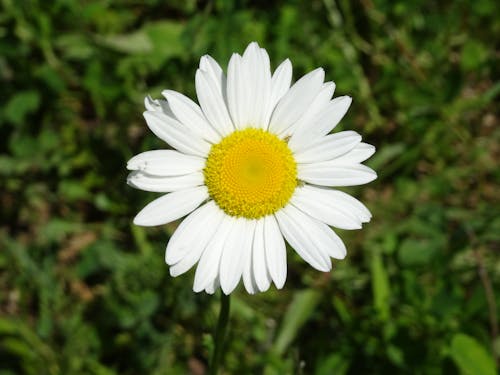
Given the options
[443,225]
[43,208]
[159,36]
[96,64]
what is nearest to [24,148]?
[43,208]

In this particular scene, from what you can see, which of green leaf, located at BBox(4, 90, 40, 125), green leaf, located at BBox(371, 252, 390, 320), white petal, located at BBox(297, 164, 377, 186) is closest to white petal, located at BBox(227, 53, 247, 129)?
white petal, located at BBox(297, 164, 377, 186)

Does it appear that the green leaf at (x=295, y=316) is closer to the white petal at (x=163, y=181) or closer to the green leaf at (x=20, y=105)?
the white petal at (x=163, y=181)

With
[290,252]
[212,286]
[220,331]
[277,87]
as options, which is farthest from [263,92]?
[290,252]

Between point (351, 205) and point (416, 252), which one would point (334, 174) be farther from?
point (416, 252)

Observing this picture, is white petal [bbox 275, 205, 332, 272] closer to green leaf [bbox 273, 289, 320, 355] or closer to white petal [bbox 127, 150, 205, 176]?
white petal [bbox 127, 150, 205, 176]

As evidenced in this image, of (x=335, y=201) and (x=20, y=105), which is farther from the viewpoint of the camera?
(x=20, y=105)
